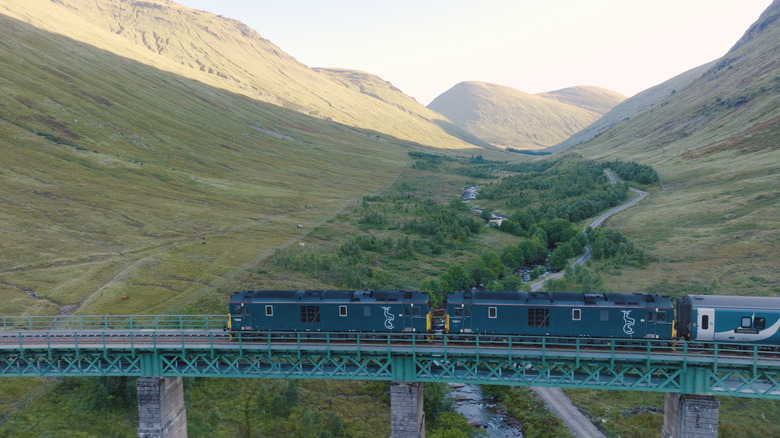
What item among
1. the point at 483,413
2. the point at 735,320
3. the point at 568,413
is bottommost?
the point at 483,413

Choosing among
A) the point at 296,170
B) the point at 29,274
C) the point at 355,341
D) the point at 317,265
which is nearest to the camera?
the point at 355,341

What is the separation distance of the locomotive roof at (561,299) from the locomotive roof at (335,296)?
328 cm

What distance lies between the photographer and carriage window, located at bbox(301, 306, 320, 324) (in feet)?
119

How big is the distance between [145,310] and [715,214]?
10935cm

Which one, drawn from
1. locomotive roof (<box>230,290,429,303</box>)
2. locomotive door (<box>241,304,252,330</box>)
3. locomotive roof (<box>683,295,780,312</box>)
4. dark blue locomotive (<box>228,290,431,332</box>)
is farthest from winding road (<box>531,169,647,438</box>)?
locomotive door (<box>241,304,252,330</box>)

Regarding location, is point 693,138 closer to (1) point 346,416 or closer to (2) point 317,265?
(2) point 317,265

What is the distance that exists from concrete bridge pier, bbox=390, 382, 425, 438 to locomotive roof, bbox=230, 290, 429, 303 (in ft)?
20.5

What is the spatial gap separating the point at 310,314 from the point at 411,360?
30.1ft

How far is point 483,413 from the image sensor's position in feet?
152

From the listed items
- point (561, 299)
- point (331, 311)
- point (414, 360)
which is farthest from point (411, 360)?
point (561, 299)

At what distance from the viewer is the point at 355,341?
34.7 meters

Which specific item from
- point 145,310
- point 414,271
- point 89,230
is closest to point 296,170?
point 89,230

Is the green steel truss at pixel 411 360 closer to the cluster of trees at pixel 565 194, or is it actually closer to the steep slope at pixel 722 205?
the steep slope at pixel 722 205

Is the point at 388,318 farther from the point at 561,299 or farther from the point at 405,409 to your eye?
the point at 561,299
